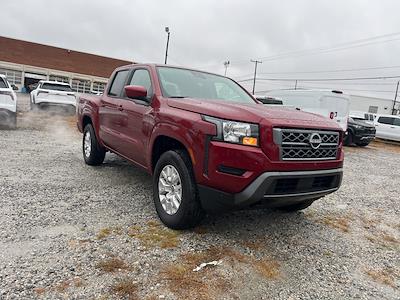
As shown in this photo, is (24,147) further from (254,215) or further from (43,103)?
(43,103)

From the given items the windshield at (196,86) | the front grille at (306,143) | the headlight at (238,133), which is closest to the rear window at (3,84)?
the windshield at (196,86)

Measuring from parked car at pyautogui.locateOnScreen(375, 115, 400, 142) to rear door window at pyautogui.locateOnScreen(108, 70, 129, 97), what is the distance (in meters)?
18.3

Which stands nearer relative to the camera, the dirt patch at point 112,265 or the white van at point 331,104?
the dirt patch at point 112,265

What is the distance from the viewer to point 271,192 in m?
3.12

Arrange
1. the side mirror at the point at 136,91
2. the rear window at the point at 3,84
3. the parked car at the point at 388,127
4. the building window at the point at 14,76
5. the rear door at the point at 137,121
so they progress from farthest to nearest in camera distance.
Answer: the building window at the point at 14,76
the parked car at the point at 388,127
the rear window at the point at 3,84
the rear door at the point at 137,121
the side mirror at the point at 136,91

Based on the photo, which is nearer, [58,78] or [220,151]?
[220,151]

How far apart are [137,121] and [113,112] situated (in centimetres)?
96

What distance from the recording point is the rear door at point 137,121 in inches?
164

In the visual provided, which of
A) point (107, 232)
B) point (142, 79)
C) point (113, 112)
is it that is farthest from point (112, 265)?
point (113, 112)

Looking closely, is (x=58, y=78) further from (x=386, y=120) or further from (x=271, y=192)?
(x=271, y=192)

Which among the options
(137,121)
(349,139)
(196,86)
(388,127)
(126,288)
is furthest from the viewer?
(388,127)

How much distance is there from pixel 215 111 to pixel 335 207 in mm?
2985

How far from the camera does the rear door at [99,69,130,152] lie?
505 centimetres

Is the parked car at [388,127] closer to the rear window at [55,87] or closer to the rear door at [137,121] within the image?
the rear window at [55,87]
